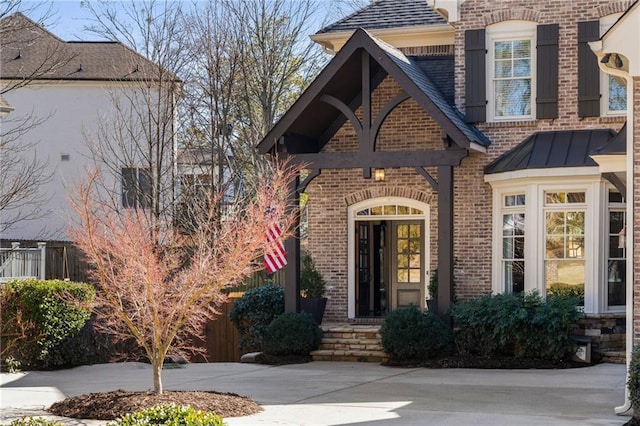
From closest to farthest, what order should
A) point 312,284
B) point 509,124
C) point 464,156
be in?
point 464,156 → point 509,124 → point 312,284

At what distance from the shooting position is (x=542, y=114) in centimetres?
1794

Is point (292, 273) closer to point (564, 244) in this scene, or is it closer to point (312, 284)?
point (312, 284)

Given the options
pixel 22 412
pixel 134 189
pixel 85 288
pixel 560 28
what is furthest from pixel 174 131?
pixel 22 412

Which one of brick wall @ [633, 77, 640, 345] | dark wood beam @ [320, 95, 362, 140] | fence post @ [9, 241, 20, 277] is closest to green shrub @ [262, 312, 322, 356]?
dark wood beam @ [320, 95, 362, 140]

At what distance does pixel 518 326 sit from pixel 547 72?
5011mm

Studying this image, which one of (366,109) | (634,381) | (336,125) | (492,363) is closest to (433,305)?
(492,363)

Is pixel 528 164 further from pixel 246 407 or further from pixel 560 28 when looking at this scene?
pixel 246 407

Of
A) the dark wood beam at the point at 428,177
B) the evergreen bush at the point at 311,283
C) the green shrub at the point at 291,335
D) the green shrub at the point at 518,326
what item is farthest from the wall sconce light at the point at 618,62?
the evergreen bush at the point at 311,283

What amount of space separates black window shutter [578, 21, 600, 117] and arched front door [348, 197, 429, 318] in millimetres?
3992

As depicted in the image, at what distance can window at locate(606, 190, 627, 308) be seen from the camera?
17.0 metres

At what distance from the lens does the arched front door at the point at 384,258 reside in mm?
19578

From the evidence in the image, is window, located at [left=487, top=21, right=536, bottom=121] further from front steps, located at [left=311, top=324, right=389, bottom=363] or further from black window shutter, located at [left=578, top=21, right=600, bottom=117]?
front steps, located at [left=311, top=324, right=389, bottom=363]

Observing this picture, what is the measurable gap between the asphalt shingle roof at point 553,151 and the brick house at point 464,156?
1.4 inches

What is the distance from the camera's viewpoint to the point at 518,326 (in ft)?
52.7
